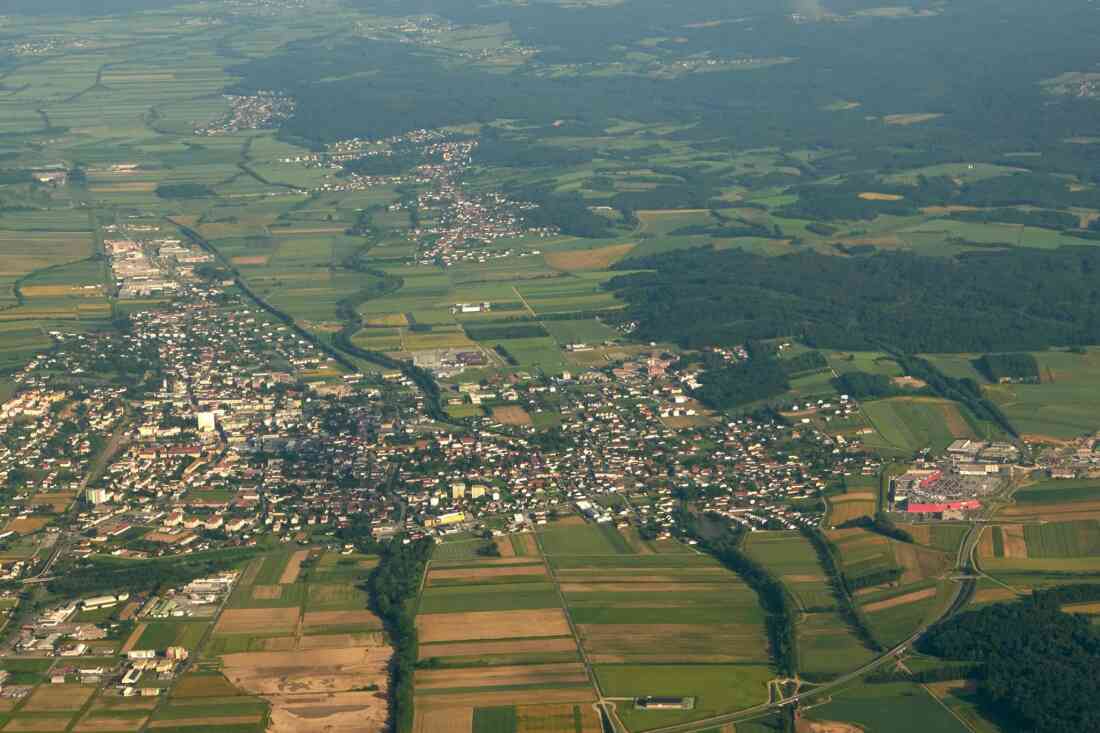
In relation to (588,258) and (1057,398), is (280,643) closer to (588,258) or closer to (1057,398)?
(1057,398)

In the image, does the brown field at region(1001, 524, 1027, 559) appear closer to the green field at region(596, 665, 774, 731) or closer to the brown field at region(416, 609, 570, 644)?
the green field at region(596, 665, 774, 731)

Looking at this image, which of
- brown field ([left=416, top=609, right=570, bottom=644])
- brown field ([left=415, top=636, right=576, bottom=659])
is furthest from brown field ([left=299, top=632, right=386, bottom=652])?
brown field ([left=415, top=636, right=576, bottom=659])

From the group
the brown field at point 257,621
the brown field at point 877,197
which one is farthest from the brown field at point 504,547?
the brown field at point 877,197

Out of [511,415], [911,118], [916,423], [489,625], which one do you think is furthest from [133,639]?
[911,118]

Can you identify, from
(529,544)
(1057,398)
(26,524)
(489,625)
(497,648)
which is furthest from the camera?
(1057,398)

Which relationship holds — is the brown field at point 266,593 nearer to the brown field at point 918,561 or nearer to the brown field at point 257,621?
the brown field at point 257,621
